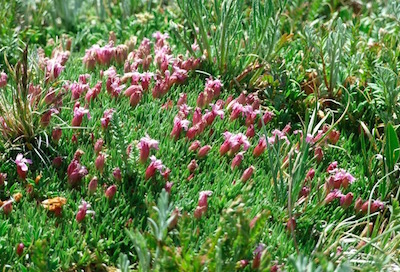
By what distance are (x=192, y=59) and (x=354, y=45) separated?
3.61 feet

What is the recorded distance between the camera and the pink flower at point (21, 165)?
9.85 feet

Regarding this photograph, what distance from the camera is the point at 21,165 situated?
9.86ft

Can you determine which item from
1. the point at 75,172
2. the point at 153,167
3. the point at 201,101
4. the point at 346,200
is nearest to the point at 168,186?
the point at 153,167

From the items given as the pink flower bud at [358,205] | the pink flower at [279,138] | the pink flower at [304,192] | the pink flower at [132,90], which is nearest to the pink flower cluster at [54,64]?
the pink flower at [132,90]

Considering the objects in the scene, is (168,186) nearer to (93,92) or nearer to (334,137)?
(93,92)

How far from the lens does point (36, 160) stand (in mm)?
3178

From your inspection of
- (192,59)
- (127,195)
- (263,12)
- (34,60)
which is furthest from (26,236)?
(263,12)

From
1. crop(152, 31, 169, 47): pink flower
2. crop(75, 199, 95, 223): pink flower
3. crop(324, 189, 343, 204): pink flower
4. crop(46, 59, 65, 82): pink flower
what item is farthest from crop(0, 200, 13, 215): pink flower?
crop(152, 31, 169, 47): pink flower

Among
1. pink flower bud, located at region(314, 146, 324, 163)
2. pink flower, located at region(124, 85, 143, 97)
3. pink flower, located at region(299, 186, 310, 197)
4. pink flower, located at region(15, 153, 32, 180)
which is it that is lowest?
pink flower, located at region(299, 186, 310, 197)

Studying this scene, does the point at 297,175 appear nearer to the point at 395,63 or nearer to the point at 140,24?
the point at 395,63

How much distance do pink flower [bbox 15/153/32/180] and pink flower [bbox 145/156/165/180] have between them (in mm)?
582

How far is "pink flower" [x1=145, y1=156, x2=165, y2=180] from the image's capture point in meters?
3.04

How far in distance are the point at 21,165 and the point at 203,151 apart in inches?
36.5

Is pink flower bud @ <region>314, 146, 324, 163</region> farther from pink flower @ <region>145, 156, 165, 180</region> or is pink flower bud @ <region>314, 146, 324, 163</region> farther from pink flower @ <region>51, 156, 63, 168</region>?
pink flower @ <region>51, 156, 63, 168</region>
